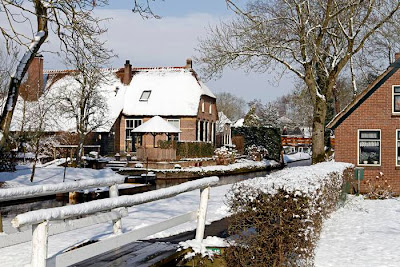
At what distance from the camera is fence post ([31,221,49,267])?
3310 millimetres

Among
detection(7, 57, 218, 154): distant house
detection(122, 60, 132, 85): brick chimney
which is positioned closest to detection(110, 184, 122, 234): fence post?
detection(7, 57, 218, 154): distant house

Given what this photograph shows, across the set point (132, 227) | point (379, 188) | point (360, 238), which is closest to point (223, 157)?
point (379, 188)

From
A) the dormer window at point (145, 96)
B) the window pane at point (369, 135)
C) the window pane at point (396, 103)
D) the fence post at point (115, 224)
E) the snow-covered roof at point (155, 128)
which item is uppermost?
the dormer window at point (145, 96)

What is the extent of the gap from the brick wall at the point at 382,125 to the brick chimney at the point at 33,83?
21.0 m

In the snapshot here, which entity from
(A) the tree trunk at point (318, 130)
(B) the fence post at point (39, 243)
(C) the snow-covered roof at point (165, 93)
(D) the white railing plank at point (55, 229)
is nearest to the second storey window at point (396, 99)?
(A) the tree trunk at point (318, 130)

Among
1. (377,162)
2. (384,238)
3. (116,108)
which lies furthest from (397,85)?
(116,108)

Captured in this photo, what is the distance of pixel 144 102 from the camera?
138ft

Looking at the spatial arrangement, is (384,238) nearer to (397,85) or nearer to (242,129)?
(397,85)

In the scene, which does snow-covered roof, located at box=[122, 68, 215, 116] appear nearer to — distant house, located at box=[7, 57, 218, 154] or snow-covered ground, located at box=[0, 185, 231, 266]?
distant house, located at box=[7, 57, 218, 154]

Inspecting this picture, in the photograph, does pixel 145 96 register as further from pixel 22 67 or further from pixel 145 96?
pixel 22 67

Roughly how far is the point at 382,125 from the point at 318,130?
2.45m

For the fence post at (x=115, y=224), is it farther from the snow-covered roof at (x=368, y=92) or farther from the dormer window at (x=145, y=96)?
the dormer window at (x=145, y=96)

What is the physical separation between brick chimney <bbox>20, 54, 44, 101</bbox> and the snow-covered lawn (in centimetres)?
2422

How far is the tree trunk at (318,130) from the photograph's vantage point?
19.8 meters
